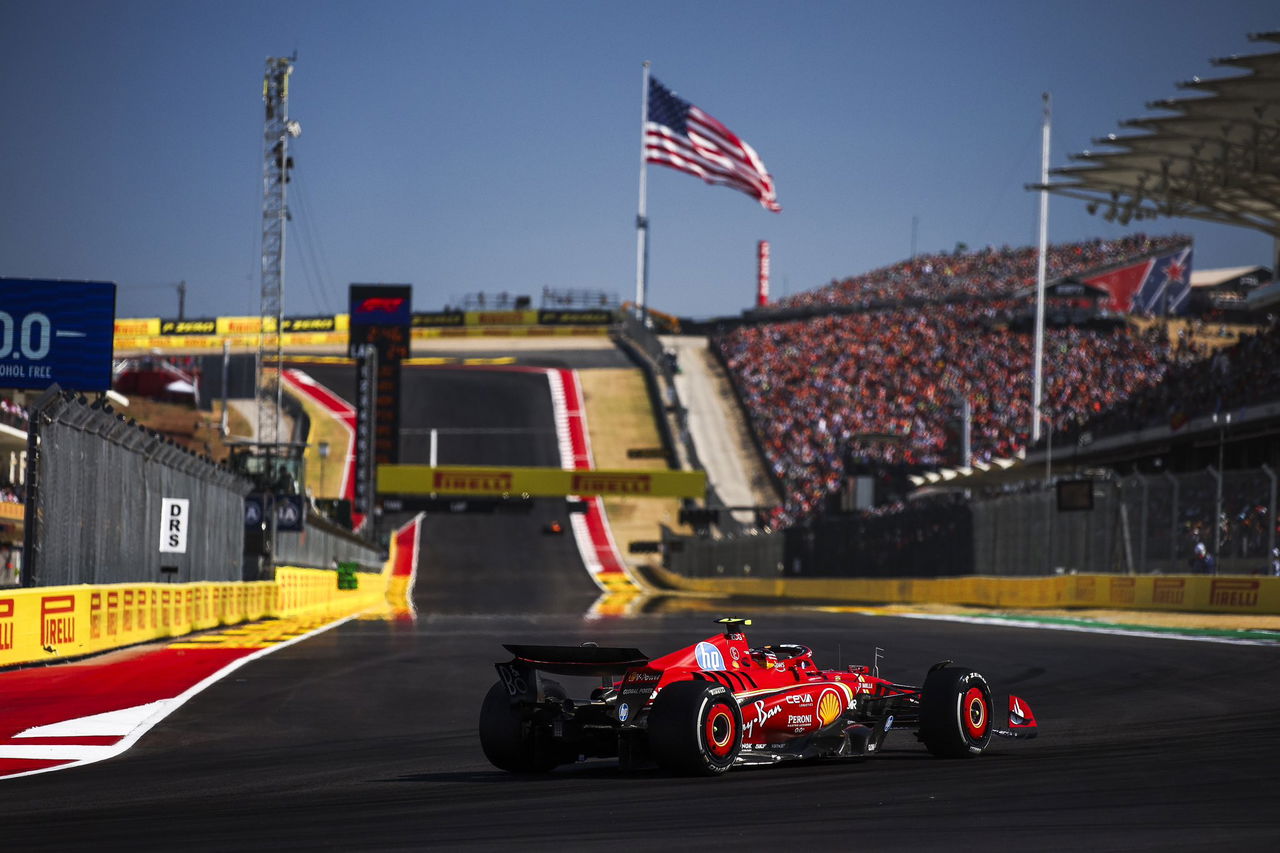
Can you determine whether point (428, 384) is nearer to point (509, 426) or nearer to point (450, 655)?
point (509, 426)

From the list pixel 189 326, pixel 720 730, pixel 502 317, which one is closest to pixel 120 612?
pixel 720 730

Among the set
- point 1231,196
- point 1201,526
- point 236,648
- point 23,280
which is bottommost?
point 236,648

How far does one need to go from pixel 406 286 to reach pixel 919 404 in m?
23.5

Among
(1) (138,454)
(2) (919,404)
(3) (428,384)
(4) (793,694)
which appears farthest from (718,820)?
(3) (428,384)

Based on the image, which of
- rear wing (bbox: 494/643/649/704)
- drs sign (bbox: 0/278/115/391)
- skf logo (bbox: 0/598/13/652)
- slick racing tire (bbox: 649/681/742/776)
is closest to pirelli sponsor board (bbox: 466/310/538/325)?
drs sign (bbox: 0/278/115/391)

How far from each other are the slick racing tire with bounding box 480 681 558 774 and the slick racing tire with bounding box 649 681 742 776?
2.64 feet

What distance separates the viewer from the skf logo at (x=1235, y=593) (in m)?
27.0

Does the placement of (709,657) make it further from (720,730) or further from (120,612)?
(120,612)

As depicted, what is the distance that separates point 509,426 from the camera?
8738 centimetres

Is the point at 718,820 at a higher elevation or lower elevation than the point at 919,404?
lower

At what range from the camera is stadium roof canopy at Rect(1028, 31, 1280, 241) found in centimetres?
3088

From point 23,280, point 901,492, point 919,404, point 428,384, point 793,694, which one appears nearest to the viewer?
point 793,694

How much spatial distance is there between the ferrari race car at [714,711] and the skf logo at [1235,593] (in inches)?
742

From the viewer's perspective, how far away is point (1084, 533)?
32.5 metres
